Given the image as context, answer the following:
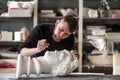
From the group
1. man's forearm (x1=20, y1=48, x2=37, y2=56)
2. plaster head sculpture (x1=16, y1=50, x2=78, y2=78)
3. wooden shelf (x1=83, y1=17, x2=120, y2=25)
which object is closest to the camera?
plaster head sculpture (x1=16, y1=50, x2=78, y2=78)

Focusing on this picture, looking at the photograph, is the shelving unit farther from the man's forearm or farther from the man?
the man's forearm

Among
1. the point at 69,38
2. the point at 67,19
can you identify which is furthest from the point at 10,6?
the point at 67,19

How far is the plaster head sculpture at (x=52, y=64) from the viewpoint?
1790mm

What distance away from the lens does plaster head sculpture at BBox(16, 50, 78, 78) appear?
70.5 inches

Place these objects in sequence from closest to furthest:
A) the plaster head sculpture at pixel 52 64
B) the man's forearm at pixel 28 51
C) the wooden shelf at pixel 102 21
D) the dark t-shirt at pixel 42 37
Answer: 1. the plaster head sculpture at pixel 52 64
2. the man's forearm at pixel 28 51
3. the dark t-shirt at pixel 42 37
4. the wooden shelf at pixel 102 21

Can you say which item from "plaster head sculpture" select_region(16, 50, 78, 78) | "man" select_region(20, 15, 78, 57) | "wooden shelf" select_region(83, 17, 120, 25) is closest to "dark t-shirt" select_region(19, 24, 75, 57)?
"man" select_region(20, 15, 78, 57)

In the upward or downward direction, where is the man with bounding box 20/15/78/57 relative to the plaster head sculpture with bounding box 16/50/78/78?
upward

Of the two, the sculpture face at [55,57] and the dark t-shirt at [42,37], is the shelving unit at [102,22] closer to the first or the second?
the dark t-shirt at [42,37]

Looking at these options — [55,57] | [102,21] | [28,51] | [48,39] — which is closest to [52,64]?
[55,57]

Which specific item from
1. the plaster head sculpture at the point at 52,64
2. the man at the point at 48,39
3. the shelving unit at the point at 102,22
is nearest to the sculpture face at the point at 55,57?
the plaster head sculpture at the point at 52,64

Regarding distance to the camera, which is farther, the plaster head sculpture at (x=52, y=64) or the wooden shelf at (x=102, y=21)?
the wooden shelf at (x=102, y=21)

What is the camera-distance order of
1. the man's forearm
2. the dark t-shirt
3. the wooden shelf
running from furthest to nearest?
the wooden shelf
the dark t-shirt
the man's forearm

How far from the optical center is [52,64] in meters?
1.85

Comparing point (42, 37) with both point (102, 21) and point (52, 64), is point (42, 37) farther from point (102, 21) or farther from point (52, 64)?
point (102, 21)
